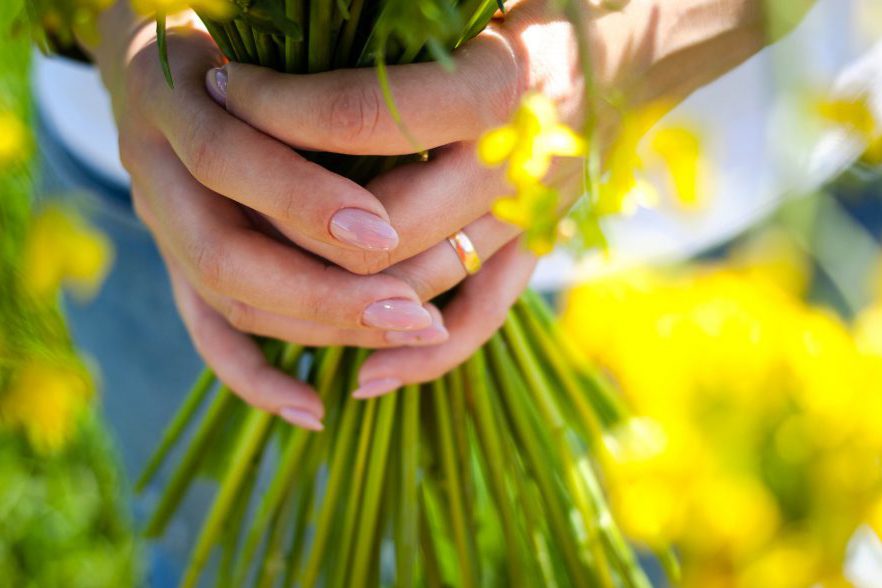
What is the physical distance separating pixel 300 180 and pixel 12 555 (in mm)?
690

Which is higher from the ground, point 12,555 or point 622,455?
point 622,455

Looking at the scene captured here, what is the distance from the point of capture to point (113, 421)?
0.99 m

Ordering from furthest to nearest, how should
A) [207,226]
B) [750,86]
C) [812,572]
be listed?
[750,86] → [207,226] → [812,572]

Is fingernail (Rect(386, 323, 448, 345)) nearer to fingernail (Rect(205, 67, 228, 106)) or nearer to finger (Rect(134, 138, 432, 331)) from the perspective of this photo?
finger (Rect(134, 138, 432, 331))

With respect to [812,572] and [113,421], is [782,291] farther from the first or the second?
[113,421]

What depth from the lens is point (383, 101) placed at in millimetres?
367

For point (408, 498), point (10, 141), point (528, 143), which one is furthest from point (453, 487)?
point (10, 141)

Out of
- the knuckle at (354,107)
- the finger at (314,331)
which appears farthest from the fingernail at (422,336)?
the knuckle at (354,107)

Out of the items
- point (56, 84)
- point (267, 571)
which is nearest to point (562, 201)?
point (267, 571)

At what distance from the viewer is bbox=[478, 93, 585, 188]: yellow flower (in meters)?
0.29

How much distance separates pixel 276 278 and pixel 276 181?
0.05 meters

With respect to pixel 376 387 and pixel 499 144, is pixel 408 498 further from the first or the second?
pixel 499 144

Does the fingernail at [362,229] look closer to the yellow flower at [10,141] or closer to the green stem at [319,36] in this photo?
the green stem at [319,36]

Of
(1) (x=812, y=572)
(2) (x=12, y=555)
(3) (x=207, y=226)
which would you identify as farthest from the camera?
(2) (x=12, y=555)
